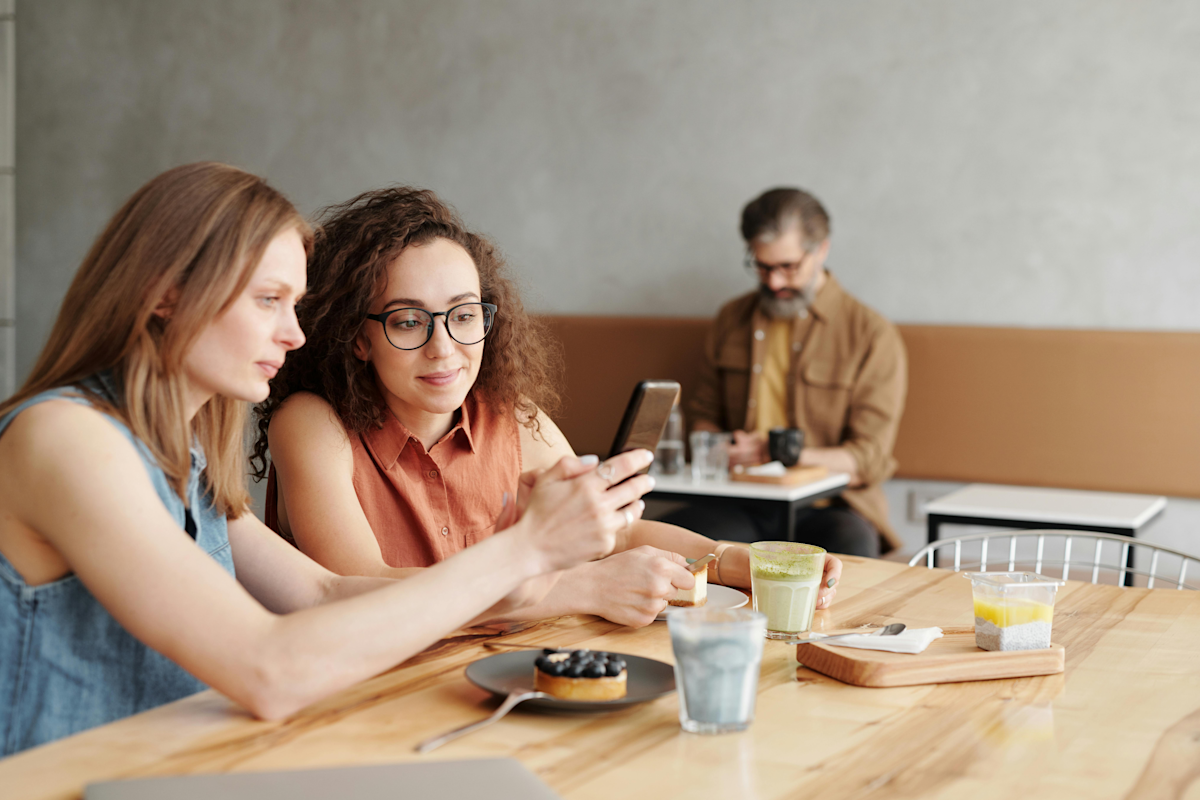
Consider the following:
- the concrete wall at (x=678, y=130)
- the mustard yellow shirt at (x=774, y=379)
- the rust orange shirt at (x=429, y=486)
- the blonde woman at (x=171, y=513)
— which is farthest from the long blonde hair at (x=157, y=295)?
the concrete wall at (x=678, y=130)

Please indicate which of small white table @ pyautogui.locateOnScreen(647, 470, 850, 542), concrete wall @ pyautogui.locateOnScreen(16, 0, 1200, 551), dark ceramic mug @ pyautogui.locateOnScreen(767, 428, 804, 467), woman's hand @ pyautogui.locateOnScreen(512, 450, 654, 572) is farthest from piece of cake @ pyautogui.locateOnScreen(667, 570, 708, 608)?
concrete wall @ pyautogui.locateOnScreen(16, 0, 1200, 551)

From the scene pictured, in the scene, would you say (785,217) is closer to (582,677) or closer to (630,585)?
(630,585)

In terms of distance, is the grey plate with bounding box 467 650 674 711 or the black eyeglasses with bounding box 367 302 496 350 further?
the black eyeglasses with bounding box 367 302 496 350

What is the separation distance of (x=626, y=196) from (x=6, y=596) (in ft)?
11.2

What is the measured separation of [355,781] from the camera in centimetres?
84

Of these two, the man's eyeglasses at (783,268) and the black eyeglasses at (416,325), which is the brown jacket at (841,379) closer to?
the man's eyeglasses at (783,268)

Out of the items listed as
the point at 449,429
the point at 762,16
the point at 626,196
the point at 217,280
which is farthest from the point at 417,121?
the point at 217,280

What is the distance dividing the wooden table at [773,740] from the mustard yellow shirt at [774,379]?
8.43ft

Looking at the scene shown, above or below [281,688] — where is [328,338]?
above

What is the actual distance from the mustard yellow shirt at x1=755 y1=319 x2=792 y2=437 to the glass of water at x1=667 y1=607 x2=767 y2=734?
282 cm

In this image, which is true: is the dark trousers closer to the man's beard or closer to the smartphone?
the man's beard

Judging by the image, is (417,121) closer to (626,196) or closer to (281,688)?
(626,196)

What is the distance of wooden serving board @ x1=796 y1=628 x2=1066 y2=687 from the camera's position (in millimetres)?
1103

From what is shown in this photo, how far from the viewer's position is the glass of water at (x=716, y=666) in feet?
3.06
